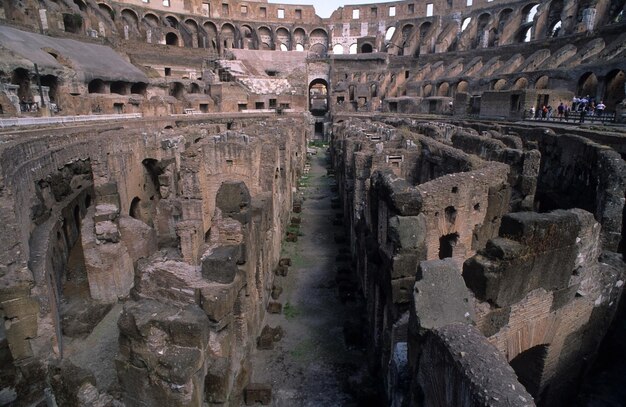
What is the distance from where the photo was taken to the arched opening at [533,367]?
505cm

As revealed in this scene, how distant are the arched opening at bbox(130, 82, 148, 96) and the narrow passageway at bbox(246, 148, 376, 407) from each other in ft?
96.0

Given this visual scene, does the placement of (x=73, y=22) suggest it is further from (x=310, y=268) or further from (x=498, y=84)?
(x=498, y=84)

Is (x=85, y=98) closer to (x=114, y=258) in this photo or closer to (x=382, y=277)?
(x=114, y=258)

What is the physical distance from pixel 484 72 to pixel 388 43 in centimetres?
2245

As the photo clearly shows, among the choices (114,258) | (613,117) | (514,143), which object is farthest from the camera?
(613,117)

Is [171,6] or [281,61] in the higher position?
[171,6]

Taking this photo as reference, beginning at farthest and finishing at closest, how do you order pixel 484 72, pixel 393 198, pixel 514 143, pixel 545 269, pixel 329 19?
pixel 329 19 → pixel 484 72 → pixel 514 143 → pixel 393 198 → pixel 545 269

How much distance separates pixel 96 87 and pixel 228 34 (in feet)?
101

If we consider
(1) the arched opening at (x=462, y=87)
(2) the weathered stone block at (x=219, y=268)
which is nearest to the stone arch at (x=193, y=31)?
(1) the arched opening at (x=462, y=87)

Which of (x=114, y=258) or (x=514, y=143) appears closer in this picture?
(x=114, y=258)

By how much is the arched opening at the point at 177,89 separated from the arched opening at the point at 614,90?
3393cm

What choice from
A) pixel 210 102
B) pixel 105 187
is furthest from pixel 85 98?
pixel 105 187

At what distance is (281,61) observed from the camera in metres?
52.5

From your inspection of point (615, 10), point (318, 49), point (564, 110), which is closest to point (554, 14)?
point (615, 10)
